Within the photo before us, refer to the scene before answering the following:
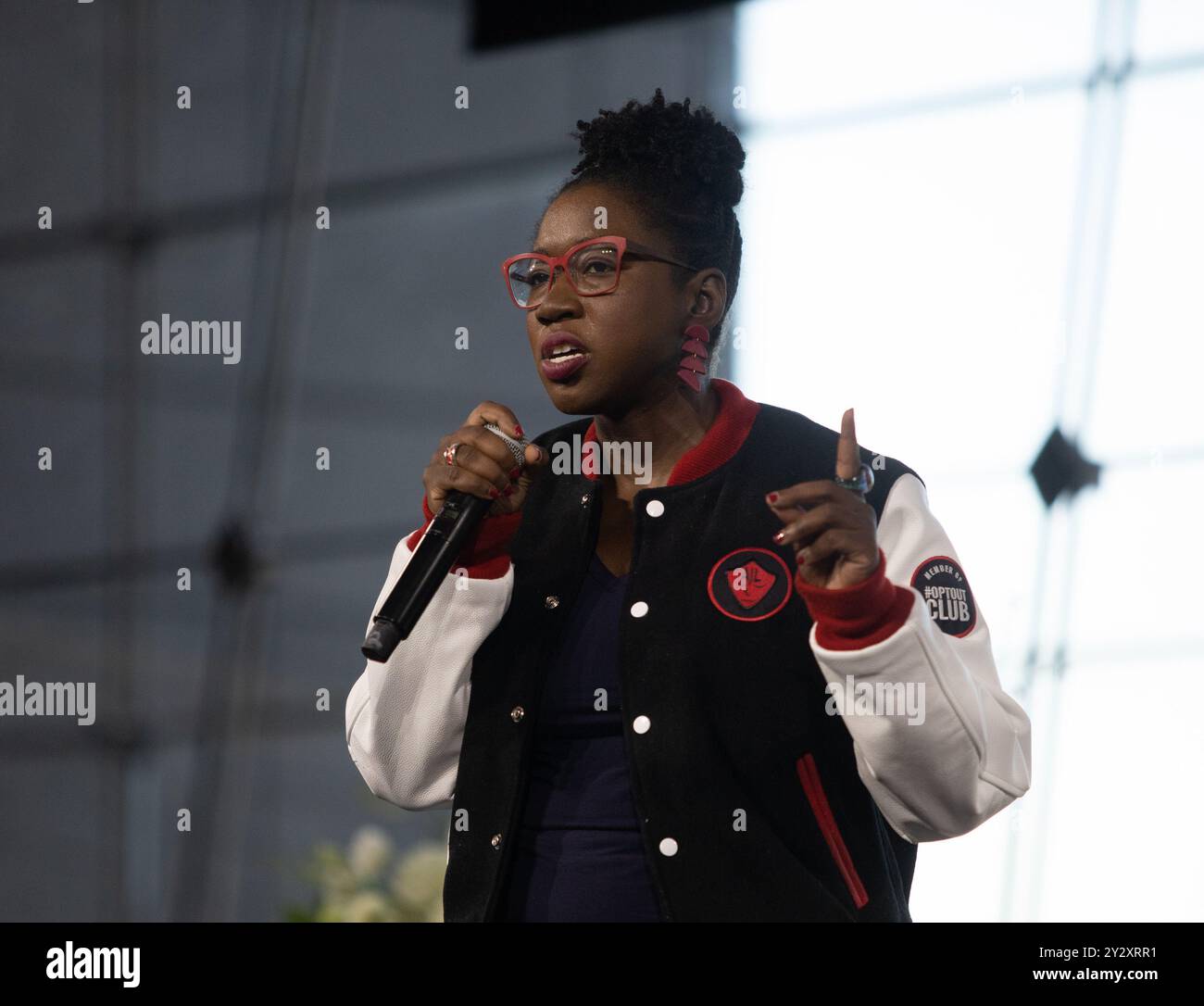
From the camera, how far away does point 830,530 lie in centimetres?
158

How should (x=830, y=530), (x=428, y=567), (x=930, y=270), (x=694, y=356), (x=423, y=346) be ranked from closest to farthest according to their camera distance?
1. (x=830, y=530)
2. (x=428, y=567)
3. (x=694, y=356)
4. (x=930, y=270)
5. (x=423, y=346)

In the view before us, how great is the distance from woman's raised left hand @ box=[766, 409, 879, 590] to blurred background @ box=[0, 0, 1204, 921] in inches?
101

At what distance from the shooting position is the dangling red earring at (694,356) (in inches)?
79.4

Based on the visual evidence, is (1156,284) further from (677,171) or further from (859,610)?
(859,610)

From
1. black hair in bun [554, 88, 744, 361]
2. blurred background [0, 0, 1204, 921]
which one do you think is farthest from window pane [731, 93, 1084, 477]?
black hair in bun [554, 88, 744, 361]

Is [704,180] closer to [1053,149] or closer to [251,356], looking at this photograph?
[1053,149]

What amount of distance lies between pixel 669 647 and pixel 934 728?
0.99ft

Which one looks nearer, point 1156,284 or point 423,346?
point 1156,284

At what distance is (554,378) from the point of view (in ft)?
6.31

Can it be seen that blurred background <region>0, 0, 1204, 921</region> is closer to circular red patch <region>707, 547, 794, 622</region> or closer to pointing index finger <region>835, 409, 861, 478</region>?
circular red patch <region>707, 547, 794, 622</region>

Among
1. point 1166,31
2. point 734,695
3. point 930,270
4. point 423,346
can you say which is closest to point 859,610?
point 734,695

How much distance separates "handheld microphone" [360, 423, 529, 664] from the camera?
1.68m
